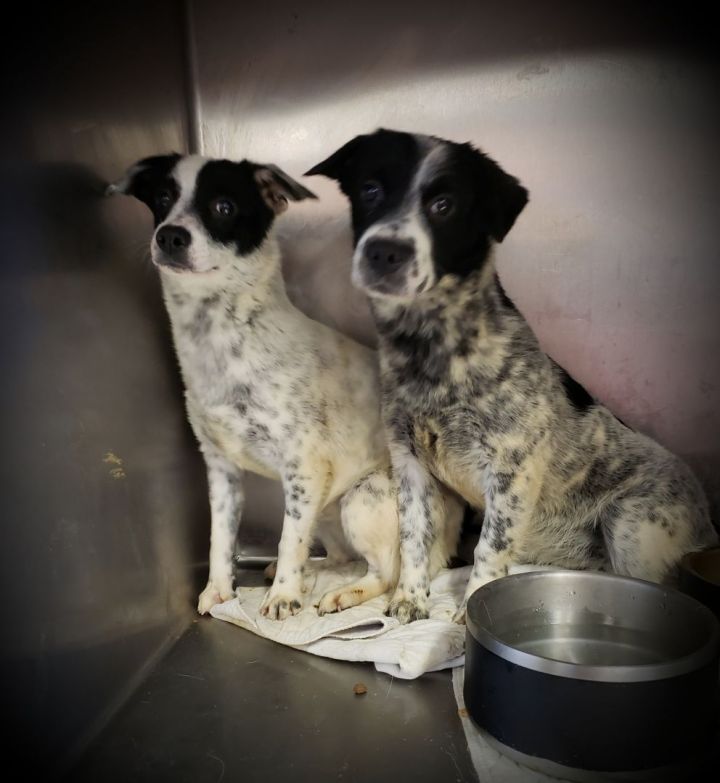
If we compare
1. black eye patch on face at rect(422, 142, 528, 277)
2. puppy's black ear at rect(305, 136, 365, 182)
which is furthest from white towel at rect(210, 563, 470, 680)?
puppy's black ear at rect(305, 136, 365, 182)

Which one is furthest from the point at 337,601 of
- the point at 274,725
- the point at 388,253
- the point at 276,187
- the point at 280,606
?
the point at 276,187

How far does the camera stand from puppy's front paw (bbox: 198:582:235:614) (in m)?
1.76

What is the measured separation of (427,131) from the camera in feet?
6.59

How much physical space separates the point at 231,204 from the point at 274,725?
104 centimetres

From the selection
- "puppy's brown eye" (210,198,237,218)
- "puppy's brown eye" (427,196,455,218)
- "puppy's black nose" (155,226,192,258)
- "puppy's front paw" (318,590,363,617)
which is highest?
"puppy's brown eye" (427,196,455,218)

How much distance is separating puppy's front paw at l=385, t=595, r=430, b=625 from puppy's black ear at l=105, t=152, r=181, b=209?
1.03 metres

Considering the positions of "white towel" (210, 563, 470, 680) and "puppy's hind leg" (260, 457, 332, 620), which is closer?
"white towel" (210, 563, 470, 680)

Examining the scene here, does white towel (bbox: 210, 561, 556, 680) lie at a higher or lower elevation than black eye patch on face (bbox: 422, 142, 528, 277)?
lower

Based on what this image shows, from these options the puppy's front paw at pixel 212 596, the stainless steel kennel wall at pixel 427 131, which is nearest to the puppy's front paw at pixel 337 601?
the puppy's front paw at pixel 212 596

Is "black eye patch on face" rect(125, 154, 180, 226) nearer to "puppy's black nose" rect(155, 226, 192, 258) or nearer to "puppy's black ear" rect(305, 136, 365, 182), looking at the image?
"puppy's black nose" rect(155, 226, 192, 258)

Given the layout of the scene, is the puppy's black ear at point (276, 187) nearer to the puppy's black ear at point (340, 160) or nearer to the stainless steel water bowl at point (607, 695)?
the puppy's black ear at point (340, 160)

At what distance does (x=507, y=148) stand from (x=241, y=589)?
4.41 ft

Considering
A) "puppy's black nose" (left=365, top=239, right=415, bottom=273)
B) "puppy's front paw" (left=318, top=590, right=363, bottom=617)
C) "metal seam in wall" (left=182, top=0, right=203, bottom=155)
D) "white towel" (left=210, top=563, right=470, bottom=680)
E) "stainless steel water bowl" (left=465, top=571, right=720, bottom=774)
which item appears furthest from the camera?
"metal seam in wall" (left=182, top=0, right=203, bottom=155)

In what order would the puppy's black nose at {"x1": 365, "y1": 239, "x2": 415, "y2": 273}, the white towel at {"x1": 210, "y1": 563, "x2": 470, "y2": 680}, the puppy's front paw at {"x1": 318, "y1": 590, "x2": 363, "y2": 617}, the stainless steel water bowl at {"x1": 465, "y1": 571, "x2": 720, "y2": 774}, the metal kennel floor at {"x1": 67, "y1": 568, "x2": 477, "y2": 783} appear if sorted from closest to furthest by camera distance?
the stainless steel water bowl at {"x1": 465, "y1": 571, "x2": 720, "y2": 774}
the metal kennel floor at {"x1": 67, "y1": 568, "x2": 477, "y2": 783}
the puppy's black nose at {"x1": 365, "y1": 239, "x2": 415, "y2": 273}
the white towel at {"x1": 210, "y1": 563, "x2": 470, "y2": 680}
the puppy's front paw at {"x1": 318, "y1": 590, "x2": 363, "y2": 617}
